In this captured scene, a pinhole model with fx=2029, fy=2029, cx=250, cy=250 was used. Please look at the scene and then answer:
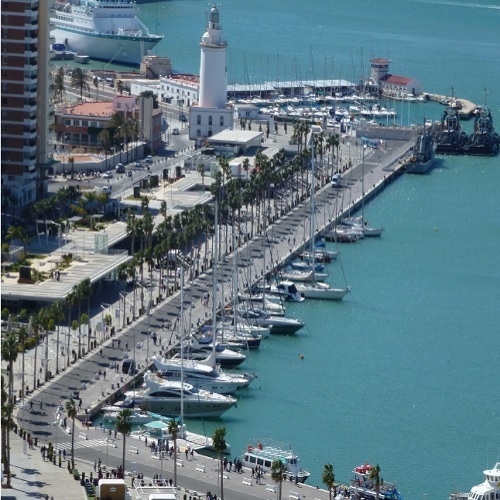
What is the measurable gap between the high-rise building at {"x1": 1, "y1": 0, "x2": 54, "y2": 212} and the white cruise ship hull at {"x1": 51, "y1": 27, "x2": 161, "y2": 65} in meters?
59.7

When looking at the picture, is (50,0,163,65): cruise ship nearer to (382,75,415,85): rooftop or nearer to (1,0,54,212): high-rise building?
(382,75,415,85): rooftop

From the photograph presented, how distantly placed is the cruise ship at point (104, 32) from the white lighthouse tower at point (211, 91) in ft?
119

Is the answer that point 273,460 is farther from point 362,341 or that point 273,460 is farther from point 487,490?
point 362,341

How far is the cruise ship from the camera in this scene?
490 ft

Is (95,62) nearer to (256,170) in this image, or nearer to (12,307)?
(256,170)

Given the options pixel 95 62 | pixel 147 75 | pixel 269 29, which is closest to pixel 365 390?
pixel 147 75

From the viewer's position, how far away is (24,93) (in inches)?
3428

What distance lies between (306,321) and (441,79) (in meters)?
79.3

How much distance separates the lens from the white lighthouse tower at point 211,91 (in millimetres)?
110688

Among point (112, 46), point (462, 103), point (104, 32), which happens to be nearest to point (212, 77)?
point (462, 103)

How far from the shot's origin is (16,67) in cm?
8688

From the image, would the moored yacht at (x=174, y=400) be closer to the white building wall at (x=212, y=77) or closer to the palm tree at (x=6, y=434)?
the palm tree at (x=6, y=434)

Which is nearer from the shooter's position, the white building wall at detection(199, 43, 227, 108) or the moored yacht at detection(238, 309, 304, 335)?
the moored yacht at detection(238, 309, 304, 335)

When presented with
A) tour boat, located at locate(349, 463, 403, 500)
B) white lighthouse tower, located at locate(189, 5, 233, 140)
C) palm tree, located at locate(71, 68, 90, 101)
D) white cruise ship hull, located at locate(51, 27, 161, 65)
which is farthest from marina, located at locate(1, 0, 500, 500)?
white cruise ship hull, located at locate(51, 27, 161, 65)
